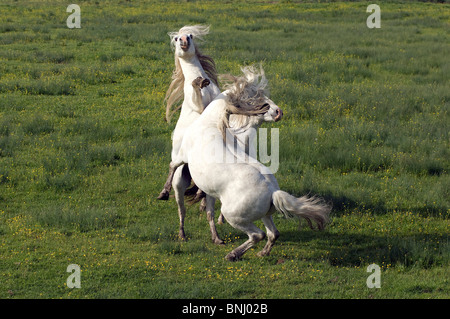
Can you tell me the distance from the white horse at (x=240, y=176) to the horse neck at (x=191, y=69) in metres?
1.04

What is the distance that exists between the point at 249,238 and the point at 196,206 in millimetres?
2404

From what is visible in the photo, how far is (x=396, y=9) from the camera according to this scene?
109 feet

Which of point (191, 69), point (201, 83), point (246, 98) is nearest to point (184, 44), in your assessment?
point (191, 69)

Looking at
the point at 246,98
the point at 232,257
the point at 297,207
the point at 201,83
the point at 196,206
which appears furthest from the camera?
the point at 196,206

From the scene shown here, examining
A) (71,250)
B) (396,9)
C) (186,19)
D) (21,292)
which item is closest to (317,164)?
(71,250)

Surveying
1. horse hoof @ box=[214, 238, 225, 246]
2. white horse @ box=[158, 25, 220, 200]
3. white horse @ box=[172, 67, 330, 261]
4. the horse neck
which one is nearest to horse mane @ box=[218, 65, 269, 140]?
white horse @ box=[172, 67, 330, 261]

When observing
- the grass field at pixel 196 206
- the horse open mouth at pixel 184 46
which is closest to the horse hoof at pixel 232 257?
the grass field at pixel 196 206

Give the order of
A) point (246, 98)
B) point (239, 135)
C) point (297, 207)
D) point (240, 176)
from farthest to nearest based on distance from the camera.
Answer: point (239, 135) < point (246, 98) < point (240, 176) < point (297, 207)

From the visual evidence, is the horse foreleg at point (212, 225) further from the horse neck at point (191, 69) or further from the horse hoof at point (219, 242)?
the horse neck at point (191, 69)

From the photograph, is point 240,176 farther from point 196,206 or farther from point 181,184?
point 196,206

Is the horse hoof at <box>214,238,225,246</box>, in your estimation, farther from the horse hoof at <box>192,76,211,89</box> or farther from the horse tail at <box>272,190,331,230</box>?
the horse hoof at <box>192,76,211,89</box>

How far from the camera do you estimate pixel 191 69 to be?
7.81 m

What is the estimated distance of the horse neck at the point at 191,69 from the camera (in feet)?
25.5

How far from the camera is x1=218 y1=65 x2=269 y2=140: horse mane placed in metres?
6.41
